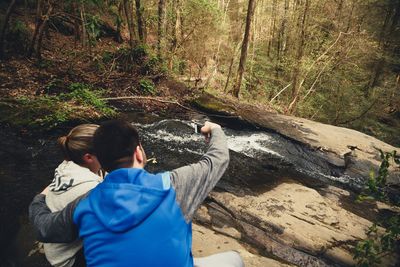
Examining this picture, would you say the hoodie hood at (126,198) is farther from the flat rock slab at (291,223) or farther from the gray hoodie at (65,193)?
the flat rock slab at (291,223)

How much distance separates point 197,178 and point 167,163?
4.82 m

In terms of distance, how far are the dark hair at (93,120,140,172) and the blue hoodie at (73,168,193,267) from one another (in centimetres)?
10

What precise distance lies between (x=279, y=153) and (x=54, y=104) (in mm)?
5664

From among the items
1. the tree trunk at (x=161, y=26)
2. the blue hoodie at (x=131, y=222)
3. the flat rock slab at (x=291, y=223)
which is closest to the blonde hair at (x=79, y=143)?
the blue hoodie at (x=131, y=222)

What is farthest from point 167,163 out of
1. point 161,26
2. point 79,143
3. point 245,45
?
point 161,26

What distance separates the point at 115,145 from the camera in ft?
4.99

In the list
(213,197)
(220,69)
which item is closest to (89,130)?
(213,197)

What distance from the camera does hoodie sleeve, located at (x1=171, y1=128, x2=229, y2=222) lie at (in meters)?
1.56

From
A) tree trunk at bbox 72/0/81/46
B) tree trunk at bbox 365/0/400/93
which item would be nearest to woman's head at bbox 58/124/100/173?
tree trunk at bbox 72/0/81/46

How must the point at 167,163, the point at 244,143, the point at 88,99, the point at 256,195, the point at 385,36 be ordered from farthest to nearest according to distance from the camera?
1. the point at 385,36
2. the point at 244,143
3. the point at 88,99
4. the point at 167,163
5. the point at 256,195

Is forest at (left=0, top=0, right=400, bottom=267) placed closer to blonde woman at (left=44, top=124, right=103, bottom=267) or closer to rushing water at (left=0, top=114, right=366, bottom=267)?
rushing water at (left=0, top=114, right=366, bottom=267)

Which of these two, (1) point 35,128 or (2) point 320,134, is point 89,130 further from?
(2) point 320,134

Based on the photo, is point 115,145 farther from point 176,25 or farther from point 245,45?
point 176,25

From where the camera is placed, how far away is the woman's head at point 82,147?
200 centimetres
